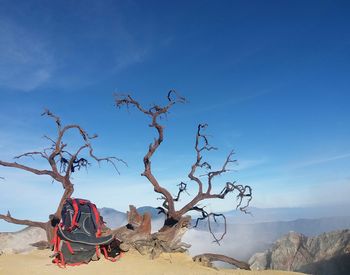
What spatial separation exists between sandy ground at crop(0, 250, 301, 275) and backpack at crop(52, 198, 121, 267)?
324 millimetres

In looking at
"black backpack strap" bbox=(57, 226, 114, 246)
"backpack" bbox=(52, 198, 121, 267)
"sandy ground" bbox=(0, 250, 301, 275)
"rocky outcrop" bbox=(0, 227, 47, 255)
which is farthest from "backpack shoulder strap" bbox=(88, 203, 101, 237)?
"rocky outcrop" bbox=(0, 227, 47, 255)

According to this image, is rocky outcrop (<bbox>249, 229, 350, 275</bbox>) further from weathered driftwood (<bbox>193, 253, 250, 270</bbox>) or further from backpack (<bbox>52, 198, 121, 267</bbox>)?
backpack (<bbox>52, 198, 121, 267</bbox>)

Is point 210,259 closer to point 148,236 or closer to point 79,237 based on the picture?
point 148,236

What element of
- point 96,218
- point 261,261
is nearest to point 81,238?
point 96,218

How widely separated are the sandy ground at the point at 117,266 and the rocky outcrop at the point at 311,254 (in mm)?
19437

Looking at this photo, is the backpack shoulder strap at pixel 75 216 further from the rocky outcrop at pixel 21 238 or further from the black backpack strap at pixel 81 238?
the rocky outcrop at pixel 21 238

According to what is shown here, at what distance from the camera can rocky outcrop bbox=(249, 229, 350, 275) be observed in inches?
1174

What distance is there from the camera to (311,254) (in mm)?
34312

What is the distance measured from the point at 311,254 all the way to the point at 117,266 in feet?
94.6

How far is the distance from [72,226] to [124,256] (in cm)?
213

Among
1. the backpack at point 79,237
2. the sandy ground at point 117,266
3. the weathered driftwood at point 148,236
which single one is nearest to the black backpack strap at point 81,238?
the backpack at point 79,237

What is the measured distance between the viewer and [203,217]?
17.8 metres

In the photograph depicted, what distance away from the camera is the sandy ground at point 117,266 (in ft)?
33.7

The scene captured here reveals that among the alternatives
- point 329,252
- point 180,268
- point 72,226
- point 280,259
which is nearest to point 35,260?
point 72,226
